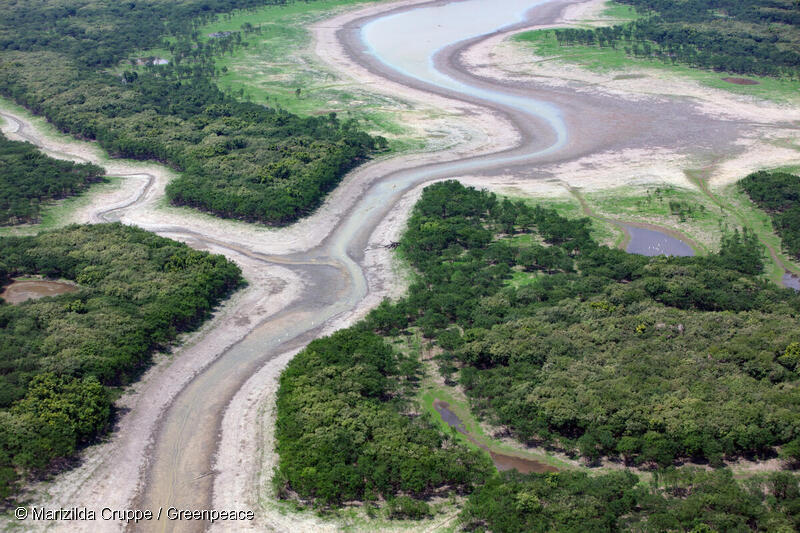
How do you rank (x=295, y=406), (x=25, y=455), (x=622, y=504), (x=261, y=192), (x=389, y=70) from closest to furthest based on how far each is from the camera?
1. (x=622, y=504)
2. (x=25, y=455)
3. (x=295, y=406)
4. (x=261, y=192)
5. (x=389, y=70)

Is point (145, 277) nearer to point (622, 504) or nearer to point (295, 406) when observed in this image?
point (295, 406)

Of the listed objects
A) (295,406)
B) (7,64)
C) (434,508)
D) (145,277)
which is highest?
(7,64)

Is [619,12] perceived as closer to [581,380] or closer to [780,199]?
[780,199]

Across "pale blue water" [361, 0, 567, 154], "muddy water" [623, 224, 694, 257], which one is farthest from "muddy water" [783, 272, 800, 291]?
"pale blue water" [361, 0, 567, 154]

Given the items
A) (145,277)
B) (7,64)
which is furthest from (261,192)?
(7,64)

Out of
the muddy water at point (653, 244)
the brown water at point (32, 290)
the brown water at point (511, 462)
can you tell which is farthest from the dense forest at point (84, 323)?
the muddy water at point (653, 244)

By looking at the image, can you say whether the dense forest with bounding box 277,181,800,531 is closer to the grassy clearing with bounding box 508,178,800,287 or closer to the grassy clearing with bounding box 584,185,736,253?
the grassy clearing with bounding box 508,178,800,287
